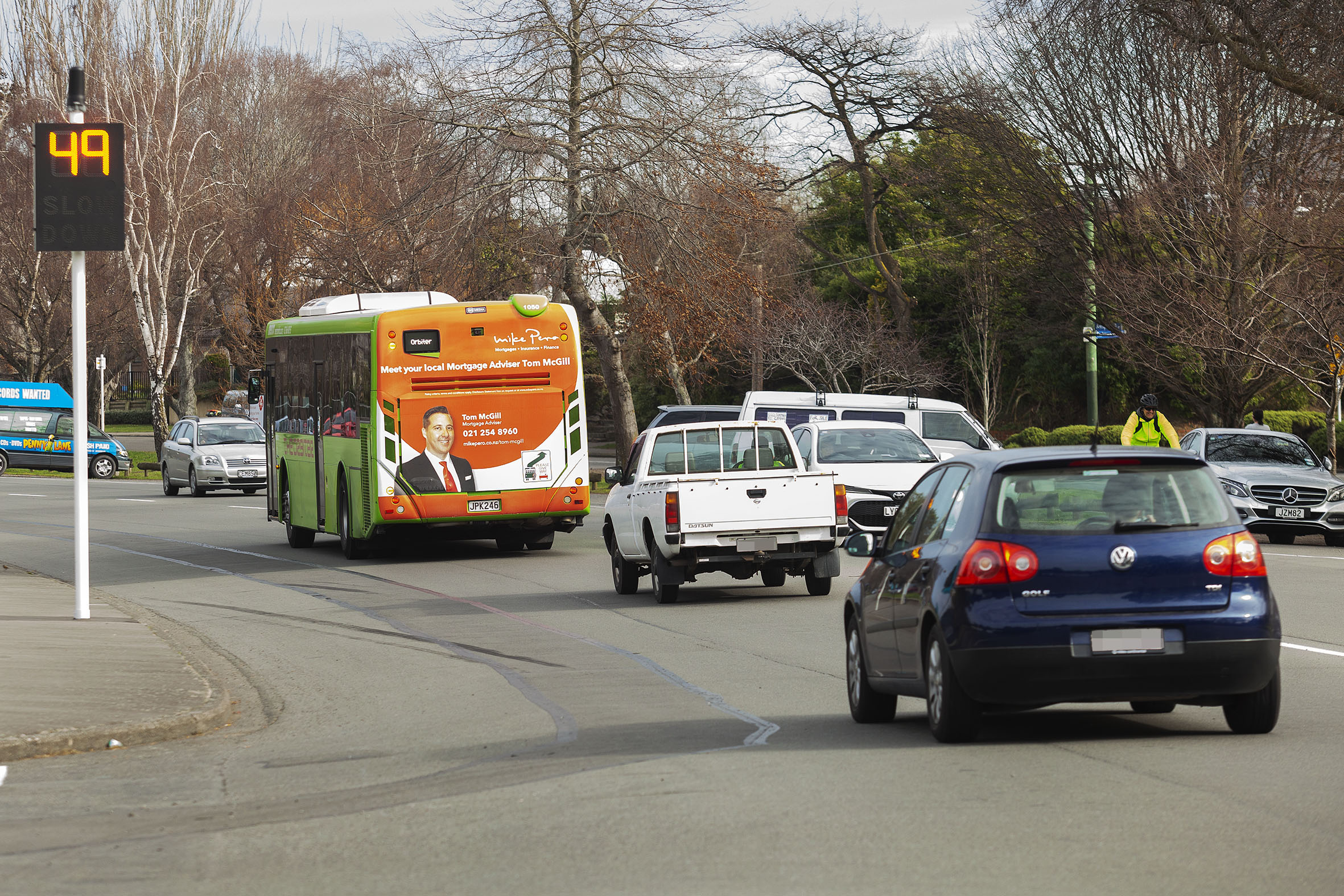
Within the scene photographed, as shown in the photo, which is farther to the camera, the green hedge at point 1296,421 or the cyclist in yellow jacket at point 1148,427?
the green hedge at point 1296,421

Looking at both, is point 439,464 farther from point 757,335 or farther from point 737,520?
point 757,335

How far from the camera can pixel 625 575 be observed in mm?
17906

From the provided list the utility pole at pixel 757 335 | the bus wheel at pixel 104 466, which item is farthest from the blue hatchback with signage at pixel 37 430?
the utility pole at pixel 757 335

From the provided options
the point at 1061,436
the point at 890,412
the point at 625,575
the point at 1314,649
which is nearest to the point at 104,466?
the point at 1061,436

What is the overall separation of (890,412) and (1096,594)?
19.8 meters

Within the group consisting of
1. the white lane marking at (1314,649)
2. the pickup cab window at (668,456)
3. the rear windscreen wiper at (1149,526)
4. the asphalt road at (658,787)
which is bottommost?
the white lane marking at (1314,649)

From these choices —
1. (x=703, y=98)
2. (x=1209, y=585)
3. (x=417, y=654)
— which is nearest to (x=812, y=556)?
(x=417, y=654)

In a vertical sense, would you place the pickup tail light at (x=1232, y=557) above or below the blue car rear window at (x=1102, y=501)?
below

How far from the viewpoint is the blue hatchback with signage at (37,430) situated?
5394 centimetres

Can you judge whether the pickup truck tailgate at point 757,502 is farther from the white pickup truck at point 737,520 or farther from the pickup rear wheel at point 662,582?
the pickup rear wheel at point 662,582

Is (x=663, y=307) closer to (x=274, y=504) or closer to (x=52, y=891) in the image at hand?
(x=274, y=504)

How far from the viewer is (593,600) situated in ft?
57.3

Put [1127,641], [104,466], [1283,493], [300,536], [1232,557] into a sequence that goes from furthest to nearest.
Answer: [104,466], [300,536], [1283,493], [1232,557], [1127,641]

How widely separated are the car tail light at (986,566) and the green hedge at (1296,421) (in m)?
37.2
